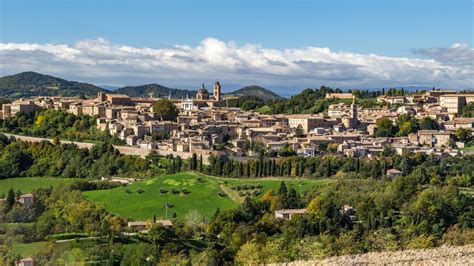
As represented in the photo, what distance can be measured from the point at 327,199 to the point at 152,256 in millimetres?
5877

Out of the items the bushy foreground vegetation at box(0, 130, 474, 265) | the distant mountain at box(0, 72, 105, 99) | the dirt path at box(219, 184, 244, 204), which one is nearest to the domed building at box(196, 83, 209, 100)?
the distant mountain at box(0, 72, 105, 99)

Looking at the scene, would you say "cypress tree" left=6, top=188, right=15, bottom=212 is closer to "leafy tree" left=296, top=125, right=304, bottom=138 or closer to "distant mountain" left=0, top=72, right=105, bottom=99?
"leafy tree" left=296, top=125, right=304, bottom=138

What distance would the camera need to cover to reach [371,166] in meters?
21.2

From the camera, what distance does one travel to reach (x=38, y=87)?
58.6 m

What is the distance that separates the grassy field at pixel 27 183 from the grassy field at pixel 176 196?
6.26ft

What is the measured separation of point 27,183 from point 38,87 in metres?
37.8

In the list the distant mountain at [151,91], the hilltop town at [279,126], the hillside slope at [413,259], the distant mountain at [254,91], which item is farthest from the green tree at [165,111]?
the distant mountain at [254,91]

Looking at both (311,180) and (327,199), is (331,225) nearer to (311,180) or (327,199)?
(327,199)

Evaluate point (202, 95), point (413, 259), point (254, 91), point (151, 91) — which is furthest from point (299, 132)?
point (254, 91)

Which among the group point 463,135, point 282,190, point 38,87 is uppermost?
point 38,87

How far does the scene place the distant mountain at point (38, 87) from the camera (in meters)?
55.0

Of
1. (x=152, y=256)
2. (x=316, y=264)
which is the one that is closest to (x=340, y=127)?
(x=152, y=256)

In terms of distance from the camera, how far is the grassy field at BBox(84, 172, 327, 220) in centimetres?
1869

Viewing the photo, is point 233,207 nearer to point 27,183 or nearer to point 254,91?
point 27,183
